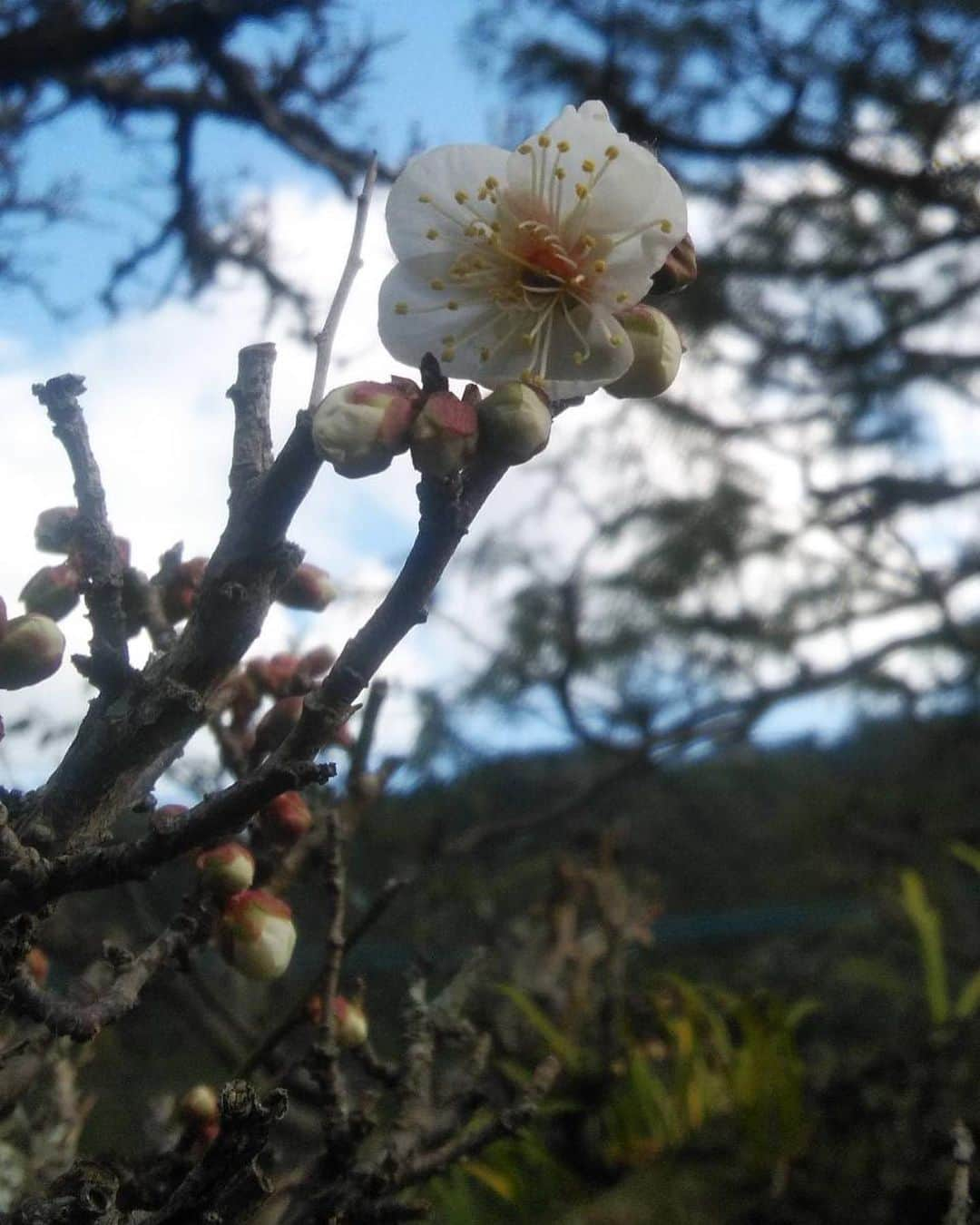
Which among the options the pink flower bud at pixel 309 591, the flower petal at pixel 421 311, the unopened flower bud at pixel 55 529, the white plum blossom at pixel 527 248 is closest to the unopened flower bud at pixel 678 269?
the white plum blossom at pixel 527 248

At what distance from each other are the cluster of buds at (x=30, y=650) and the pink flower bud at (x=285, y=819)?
0.22m

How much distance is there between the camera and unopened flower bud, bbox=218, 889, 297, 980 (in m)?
0.80

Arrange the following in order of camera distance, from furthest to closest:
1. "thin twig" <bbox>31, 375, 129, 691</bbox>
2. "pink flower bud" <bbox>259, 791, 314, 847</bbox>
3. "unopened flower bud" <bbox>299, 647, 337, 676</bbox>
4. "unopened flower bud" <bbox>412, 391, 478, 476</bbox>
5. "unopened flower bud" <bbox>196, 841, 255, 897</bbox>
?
"unopened flower bud" <bbox>299, 647, 337, 676</bbox>, "pink flower bud" <bbox>259, 791, 314, 847</bbox>, "unopened flower bud" <bbox>196, 841, 255, 897</bbox>, "thin twig" <bbox>31, 375, 129, 691</bbox>, "unopened flower bud" <bbox>412, 391, 478, 476</bbox>

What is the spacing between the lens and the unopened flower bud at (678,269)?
29.3 inches

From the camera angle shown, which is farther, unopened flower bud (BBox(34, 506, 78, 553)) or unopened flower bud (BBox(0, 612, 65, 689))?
unopened flower bud (BBox(34, 506, 78, 553))

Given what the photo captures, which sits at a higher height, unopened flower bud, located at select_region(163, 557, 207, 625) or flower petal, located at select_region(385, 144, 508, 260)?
flower petal, located at select_region(385, 144, 508, 260)

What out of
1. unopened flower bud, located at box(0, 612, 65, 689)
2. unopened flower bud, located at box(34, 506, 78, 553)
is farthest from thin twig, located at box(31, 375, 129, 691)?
unopened flower bud, located at box(34, 506, 78, 553)

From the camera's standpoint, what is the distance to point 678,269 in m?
0.74

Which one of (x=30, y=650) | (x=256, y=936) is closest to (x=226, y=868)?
(x=256, y=936)

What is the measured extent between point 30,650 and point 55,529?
146 millimetres

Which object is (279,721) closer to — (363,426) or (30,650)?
(30,650)

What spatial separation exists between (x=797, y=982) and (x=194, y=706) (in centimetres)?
341

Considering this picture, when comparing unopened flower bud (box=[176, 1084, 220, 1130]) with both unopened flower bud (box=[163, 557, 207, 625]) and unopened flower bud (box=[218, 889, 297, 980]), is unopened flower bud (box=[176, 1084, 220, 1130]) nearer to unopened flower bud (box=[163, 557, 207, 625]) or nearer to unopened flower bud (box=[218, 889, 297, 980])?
unopened flower bud (box=[218, 889, 297, 980])

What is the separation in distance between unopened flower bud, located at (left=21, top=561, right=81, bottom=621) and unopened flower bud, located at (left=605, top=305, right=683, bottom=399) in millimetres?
370
